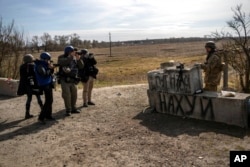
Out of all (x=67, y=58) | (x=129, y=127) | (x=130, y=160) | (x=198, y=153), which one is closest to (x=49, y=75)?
(x=67, y=58)

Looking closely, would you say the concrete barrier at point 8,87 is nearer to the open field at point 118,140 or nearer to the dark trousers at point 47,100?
the open field at point 118,140

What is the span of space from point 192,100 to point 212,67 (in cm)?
90

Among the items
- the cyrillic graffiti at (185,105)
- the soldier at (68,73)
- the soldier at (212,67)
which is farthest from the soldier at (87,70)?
the soldier at (212,67)

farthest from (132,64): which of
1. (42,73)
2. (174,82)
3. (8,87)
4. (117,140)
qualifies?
(117,140)

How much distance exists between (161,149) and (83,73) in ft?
14.5

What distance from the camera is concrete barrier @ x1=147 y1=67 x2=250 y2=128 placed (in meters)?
6.83

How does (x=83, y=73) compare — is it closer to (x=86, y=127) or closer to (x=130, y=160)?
(x=86, y=127)

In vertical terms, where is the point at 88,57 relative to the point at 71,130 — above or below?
above

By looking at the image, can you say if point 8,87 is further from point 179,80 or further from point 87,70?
point 179,80

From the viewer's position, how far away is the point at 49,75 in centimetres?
857

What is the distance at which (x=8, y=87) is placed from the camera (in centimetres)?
1330

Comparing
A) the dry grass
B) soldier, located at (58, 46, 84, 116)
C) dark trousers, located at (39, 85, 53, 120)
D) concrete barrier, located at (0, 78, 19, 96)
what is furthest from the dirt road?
the dry grass

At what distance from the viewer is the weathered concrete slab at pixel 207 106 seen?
6789 millimetres

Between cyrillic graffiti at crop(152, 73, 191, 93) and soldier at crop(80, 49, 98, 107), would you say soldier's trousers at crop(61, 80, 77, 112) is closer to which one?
soldier at crop(80, 49, 98, 107)
